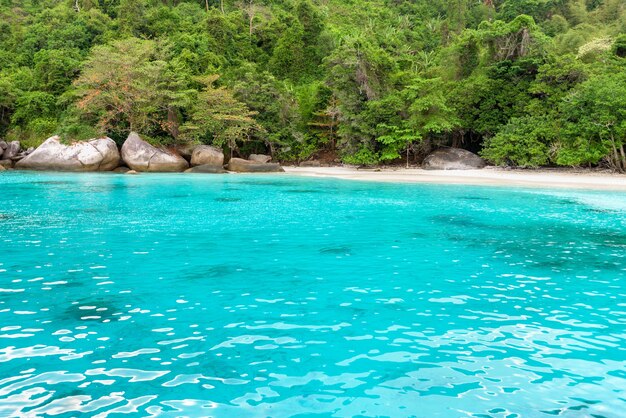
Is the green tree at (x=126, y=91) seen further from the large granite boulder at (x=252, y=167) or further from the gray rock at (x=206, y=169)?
the large granite boulder at (x=252, y=167)

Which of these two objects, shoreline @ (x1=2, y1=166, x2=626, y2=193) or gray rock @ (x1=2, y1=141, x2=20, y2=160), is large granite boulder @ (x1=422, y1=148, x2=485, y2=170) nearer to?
shoreline @ (x1=2, y1=166, x2=626, y2=193)

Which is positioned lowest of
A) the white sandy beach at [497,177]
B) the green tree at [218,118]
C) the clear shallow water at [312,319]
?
the clear shallow water at [312,319]

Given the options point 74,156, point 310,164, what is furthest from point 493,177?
point 74,156

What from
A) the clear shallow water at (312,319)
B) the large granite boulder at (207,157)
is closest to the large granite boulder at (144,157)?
the large granite boulder at (207,157)

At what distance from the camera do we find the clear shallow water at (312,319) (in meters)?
3.46

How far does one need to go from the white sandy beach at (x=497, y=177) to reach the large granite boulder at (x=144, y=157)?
28.0 feet

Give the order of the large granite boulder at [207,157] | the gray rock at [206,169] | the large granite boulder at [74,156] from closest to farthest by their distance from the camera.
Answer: the large granite boulder at [74,156], the gray rock at [206,169], the large granite boulder at [207,157]

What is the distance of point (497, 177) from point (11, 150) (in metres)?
33.3

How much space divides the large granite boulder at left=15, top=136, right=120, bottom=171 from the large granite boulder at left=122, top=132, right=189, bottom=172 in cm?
91

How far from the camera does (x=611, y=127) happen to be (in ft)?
81.9

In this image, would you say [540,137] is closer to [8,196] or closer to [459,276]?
[459,276]

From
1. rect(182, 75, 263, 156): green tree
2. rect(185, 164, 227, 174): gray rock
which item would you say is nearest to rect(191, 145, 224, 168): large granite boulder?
rect(185, 164, 227, 174): gray rock

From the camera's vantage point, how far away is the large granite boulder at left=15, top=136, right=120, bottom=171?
1247 inches

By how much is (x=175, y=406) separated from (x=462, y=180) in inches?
983
